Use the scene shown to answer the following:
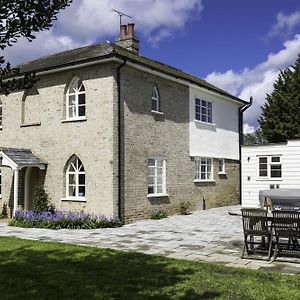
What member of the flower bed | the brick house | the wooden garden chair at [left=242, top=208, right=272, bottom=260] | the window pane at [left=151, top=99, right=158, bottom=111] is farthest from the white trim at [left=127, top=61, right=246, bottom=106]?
the wooden garden chair at [left=242, top=208, right=272, bottom=260]

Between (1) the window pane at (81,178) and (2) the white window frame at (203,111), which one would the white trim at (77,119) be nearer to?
(1) the window pane at (81,178)

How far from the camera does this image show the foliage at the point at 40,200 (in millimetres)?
18266

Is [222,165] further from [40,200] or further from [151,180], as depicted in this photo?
[40,200]

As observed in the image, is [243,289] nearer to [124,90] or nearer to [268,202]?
[268,202]

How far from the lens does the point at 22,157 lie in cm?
1859

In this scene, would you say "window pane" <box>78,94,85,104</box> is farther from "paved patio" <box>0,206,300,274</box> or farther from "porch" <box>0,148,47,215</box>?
"paved patio" <box>0,206,300,274</box>

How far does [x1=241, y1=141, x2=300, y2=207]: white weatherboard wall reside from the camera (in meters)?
19.9

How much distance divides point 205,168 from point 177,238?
11128 millimetres

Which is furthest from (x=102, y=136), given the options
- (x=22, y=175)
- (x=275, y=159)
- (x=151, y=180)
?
(x=275, y=159)

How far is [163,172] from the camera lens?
19984mm

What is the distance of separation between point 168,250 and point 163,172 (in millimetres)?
9211

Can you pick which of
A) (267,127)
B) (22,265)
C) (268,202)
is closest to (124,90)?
(268,202)

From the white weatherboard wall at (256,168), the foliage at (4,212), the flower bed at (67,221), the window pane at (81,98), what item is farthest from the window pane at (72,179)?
the white weatherboard wall at (256,168)

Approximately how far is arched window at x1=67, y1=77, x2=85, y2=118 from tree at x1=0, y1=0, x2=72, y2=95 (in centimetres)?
1315
